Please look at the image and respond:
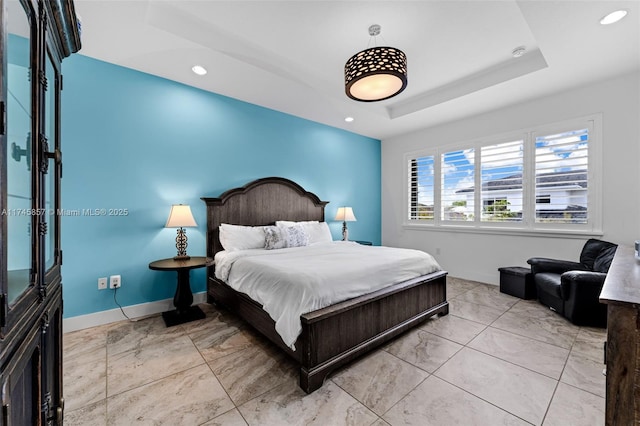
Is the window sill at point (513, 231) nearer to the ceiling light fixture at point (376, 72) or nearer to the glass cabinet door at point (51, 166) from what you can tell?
the ceiling light fixture at point (376, 72)

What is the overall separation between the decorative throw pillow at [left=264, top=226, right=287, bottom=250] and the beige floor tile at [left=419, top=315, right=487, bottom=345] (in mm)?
1844

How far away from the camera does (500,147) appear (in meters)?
4.17

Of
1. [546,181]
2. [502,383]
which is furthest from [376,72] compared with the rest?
[546,181]

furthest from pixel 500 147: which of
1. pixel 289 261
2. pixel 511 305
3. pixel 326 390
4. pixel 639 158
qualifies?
pixel 326 390

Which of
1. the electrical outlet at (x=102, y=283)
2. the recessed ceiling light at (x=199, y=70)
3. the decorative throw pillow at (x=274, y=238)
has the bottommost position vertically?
the electrical outlet at (x=102, y=283)

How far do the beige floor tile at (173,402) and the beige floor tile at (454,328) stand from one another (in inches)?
77.4

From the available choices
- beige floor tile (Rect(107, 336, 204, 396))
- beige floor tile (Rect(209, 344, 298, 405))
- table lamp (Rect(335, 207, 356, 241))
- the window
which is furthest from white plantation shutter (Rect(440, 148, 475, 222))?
beige floor tile (Rect(107, 336, 204, 396))

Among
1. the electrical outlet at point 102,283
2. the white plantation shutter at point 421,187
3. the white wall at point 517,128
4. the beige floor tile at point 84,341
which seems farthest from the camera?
the white plantation shutter at point 421,187

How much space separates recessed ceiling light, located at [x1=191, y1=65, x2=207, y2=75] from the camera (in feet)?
9.71

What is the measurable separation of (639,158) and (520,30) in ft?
6.83

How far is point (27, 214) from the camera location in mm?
888

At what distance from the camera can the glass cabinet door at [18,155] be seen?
723 mm

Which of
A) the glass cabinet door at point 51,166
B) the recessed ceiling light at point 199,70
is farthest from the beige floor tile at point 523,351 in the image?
the recessed ceiling light at point 199,70

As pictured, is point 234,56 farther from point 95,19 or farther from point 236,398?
point 236,398
